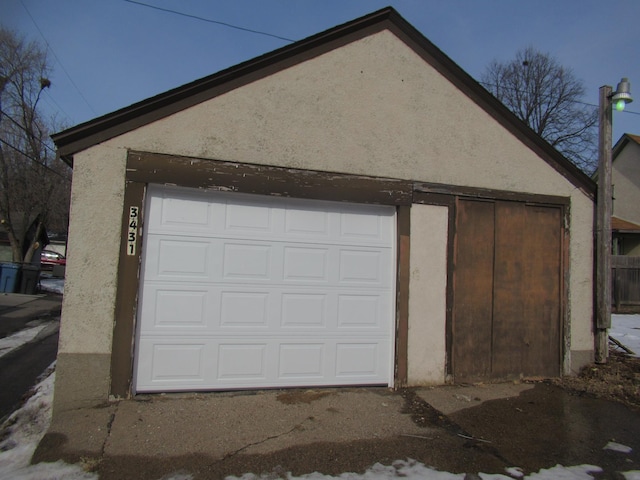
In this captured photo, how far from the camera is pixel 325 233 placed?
5473mm

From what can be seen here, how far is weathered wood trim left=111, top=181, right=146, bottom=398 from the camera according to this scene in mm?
4645

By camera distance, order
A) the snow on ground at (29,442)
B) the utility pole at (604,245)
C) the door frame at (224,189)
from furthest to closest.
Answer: the utility pole at (604,245), the door frame at (224,189), the snow on ground at (29,442)

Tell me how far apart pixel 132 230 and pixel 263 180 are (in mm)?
1547

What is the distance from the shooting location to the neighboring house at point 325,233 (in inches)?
185

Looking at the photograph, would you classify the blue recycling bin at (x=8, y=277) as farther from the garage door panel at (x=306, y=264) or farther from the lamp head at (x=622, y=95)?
the lamp head at (x=622, y=95)

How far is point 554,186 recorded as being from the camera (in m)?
6.38

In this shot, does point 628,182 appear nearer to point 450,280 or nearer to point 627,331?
point 627,331

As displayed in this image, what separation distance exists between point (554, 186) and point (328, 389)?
4350mm

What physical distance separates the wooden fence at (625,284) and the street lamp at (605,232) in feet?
32.8

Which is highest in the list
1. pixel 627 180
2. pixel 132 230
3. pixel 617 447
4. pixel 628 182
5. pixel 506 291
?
pixel 627 180

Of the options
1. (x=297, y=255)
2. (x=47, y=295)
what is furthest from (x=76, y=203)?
(x=47, y=295)

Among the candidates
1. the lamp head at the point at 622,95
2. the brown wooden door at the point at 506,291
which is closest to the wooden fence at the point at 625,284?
the lamp head at the point at 622,95

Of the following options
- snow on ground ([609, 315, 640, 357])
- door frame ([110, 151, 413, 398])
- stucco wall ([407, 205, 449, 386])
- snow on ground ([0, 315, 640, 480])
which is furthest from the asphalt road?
snow on ground ([609, 315, 640, 357])

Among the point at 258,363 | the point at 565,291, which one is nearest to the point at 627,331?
the point at 565,291
